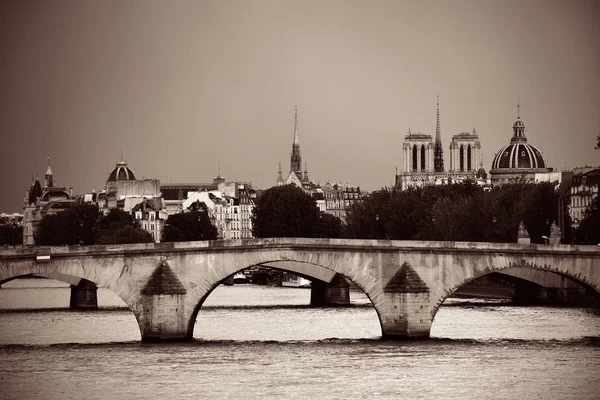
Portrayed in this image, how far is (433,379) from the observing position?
63062 mm

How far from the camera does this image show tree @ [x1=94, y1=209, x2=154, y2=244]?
15688cm

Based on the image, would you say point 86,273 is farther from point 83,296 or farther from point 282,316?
point 83,296

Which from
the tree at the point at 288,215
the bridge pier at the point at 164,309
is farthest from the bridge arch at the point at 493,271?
the tree at the point at 288,215

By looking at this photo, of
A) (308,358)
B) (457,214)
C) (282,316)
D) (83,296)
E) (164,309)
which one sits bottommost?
(308,358)

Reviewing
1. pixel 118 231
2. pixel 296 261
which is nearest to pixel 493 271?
pixel 296 261

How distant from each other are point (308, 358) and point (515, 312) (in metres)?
23.1

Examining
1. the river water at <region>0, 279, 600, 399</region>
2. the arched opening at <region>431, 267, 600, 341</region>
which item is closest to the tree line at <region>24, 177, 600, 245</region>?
the arched opening at <region>431, 267, 600, 341</region>

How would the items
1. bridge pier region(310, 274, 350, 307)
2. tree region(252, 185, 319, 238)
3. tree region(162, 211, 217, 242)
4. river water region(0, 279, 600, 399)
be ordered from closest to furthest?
river water region(0, 279, 600, 399) < bridge pier region(310, 274, 350, 307) < tree region(252, 185, 319, 238) < tree region(162, 211, 217, 242)

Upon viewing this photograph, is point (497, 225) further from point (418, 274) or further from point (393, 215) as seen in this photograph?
point (418, 274)

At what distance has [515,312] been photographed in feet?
295

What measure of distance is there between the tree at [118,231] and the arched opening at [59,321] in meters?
35.0

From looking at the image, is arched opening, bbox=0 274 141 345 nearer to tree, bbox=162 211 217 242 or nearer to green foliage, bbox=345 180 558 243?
Answer: green foliage, bbox=345 180 558 243

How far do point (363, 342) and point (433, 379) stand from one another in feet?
34.0

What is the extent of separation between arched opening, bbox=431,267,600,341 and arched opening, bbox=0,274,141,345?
12.4m
